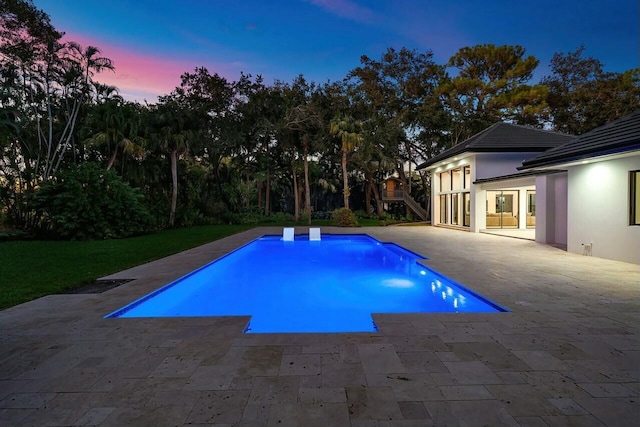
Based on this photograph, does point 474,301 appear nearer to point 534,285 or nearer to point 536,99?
point 534,285

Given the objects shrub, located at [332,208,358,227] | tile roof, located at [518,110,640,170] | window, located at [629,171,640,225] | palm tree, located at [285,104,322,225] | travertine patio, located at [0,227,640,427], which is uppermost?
palm tree, located at [285,104,322,225]

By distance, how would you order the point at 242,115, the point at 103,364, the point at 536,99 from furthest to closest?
the point at 242,115 → the point at 536,99 → the point at 103,364

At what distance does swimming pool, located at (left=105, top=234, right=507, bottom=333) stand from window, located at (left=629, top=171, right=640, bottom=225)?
487 centimetres

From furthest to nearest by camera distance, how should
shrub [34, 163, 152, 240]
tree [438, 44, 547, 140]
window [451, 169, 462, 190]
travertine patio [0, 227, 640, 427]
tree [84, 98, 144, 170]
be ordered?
tree [438, 44, 547, 140], window [451, 169, 462, 190], tree [84, 98, 144, 170], shrub [34, 163, 152, 240], travertine patio [0, 227, 640, 427]

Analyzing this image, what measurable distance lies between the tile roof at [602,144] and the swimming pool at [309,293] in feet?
15.1

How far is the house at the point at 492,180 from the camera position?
16047 mm

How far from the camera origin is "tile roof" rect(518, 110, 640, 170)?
288 inches

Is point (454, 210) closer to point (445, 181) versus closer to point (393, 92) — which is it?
point (445, 181)

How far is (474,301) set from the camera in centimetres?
514

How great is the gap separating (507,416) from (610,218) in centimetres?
870

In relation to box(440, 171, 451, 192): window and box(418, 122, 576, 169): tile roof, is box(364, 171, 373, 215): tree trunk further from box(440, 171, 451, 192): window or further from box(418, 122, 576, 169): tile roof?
box(418, 122, 576, 169): tile roof

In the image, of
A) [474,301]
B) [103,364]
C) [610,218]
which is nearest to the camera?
[103,364]

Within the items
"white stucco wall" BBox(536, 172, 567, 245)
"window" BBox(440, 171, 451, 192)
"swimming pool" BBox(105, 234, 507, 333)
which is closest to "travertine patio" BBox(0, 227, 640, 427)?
"swimming pool" BBox(105, 234, 507, 333)

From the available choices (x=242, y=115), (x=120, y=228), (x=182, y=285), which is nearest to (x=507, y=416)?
(x=182, y=285)
